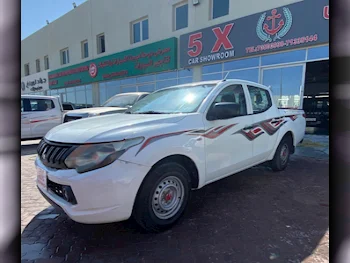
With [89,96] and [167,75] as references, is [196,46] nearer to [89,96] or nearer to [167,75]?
[167,75]

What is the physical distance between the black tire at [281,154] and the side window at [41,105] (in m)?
7.74

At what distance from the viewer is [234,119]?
141 inches

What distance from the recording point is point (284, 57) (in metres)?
9.84

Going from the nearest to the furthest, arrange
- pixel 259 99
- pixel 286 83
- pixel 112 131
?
pixel 112 131, pixel 259 99, pixel 286 83

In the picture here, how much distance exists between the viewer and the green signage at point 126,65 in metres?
13.5

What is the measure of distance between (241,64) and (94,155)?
32.9ft

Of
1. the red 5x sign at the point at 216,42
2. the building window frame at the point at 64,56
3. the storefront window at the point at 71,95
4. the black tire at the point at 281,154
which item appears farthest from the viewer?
the building window frame at the point at 64,56

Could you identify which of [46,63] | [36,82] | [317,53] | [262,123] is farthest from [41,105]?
[36,82]

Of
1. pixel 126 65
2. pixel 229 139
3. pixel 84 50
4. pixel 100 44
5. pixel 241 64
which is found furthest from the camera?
pixel 84 50

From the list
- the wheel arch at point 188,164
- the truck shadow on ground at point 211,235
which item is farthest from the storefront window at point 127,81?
the wheel arch at point 188,164

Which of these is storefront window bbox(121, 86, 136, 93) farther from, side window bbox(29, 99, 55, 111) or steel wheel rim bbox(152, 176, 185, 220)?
steel wheel rim bbox(152, 176, 185, 220)

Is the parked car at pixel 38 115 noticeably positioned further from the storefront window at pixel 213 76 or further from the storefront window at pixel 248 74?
the storefront window at pixel 248 74

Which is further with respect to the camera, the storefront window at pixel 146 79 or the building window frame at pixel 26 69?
the building window frame at pixel 26 69

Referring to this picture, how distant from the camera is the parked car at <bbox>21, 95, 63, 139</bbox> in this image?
8.34 metres
